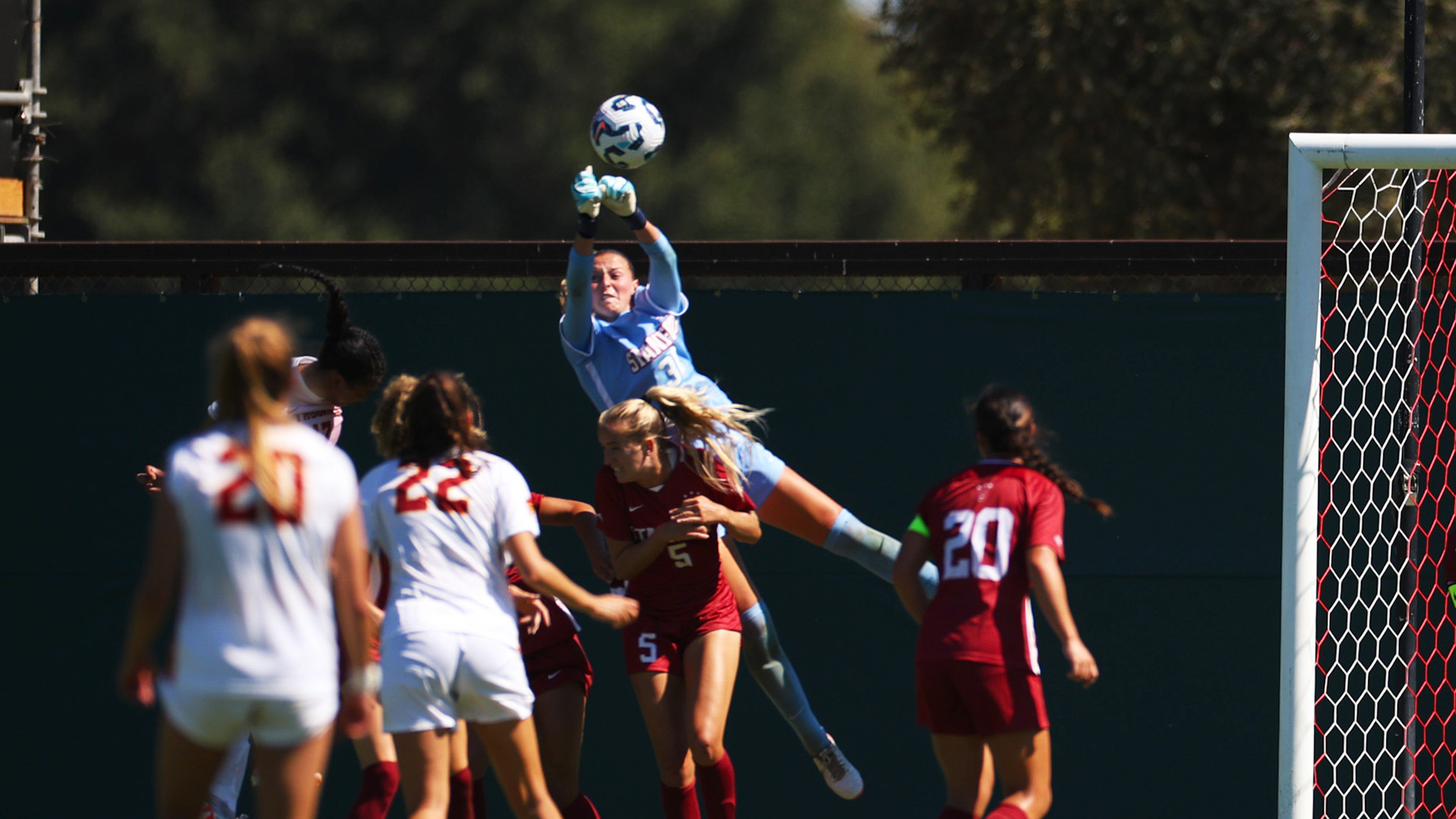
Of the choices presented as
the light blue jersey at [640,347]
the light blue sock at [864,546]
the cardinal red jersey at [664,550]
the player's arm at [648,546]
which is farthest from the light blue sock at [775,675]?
the light blue jersey at [640,347]

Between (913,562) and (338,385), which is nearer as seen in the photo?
(913,562)

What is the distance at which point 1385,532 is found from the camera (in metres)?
6.75

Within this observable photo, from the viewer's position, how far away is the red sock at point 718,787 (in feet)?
18.3

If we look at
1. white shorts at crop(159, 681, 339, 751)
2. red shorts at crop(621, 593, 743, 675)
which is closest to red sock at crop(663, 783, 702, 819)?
red shorts at crop(621, 593, 743, 675)

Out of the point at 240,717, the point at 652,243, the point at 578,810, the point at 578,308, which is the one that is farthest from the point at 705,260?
the point at 240,717

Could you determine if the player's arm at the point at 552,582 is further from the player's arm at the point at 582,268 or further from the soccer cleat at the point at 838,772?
the soccer cleat at the point at 838,772

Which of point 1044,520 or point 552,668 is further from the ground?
point 1044,520

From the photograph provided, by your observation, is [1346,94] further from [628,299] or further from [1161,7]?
[628,299]

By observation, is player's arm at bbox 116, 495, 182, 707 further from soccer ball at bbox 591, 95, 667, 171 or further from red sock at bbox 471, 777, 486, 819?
soccer ball at bbox 591, 95, 667, 171

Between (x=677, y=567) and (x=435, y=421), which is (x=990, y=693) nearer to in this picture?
(x=677, y=567)

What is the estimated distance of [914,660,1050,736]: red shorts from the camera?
4.76m

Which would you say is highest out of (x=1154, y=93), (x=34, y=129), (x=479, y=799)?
(x=1154, y=93)

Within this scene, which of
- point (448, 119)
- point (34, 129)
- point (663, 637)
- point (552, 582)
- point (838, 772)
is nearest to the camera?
point (552, 582)

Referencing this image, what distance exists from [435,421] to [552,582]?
60 cm
